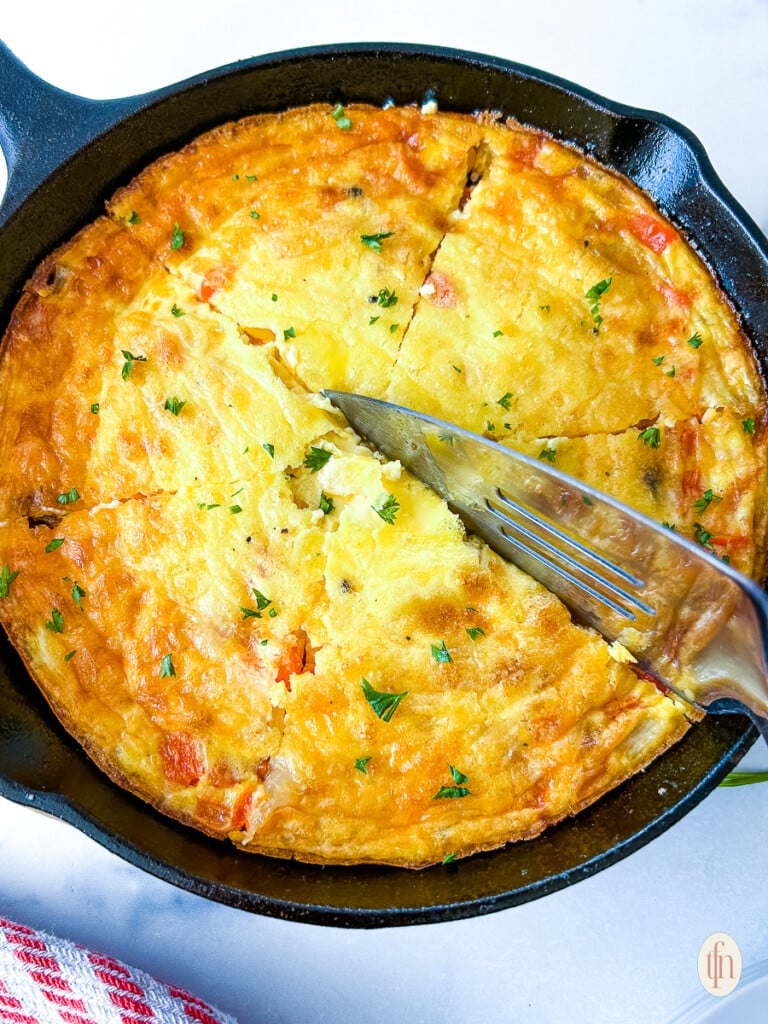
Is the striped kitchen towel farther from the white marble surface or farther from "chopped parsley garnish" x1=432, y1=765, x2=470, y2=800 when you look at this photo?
"chopped parsley garnish" x1=432, y1=765, x2=470, y2=800

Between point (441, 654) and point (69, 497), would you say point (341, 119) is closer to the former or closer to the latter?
point (69, 497)

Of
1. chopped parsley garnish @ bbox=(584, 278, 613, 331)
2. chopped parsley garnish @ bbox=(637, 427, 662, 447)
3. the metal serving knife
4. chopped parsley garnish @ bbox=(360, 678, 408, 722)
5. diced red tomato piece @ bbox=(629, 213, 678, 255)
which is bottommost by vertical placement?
chopped parsley garnish @ bbox=(360, 678, 408, 722)

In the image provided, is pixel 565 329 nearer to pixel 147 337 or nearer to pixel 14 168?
pixel 147 337

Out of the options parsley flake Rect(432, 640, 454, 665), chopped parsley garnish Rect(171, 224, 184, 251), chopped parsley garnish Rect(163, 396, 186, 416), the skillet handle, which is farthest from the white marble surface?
the skillet handle

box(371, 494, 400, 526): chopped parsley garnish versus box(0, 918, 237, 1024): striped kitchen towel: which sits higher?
box(371, 494, 400, 526): chopped parsley garnish

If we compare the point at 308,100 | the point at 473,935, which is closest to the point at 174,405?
the point at 308,100

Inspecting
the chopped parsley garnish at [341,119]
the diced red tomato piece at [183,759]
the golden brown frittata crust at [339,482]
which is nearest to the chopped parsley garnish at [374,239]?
the golden brown frittata crust at [339,482]

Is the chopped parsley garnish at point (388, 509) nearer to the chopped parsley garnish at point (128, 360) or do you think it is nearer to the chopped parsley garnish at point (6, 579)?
the chopped parsley garnish at point (128, 360)
